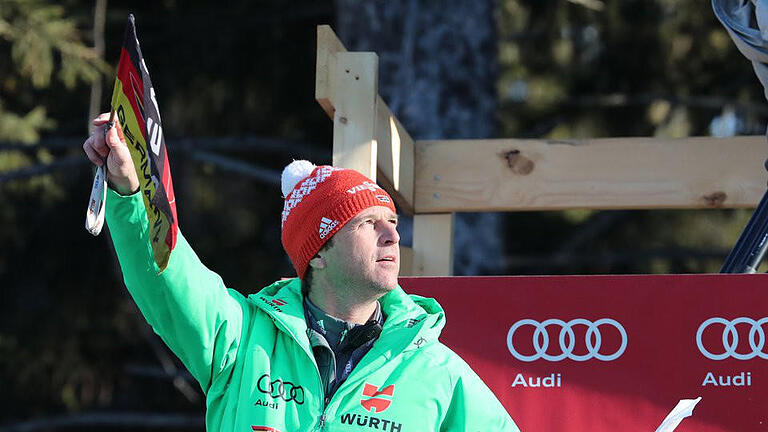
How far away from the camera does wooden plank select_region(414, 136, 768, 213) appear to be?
215 inches

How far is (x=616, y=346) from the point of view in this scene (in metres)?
4.41

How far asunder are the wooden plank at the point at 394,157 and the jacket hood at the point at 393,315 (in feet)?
3.81

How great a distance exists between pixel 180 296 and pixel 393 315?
0.63 m

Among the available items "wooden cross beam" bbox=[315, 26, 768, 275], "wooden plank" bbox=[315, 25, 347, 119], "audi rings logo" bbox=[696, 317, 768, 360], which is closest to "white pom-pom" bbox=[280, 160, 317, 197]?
"wooden plank" bbox=[315, 25, 347, 119]

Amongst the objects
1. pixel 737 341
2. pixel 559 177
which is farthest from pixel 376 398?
pixel 559 177

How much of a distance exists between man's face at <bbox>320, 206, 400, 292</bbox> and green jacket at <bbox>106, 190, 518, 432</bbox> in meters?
0.12

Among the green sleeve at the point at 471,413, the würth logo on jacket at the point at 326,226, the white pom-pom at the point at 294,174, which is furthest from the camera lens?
the white pom-pom at the point at 294,174

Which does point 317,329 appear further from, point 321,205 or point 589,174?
point 589,174

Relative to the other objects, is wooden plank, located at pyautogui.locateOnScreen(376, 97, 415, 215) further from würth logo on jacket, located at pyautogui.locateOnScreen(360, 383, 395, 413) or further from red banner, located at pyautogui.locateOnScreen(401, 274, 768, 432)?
würth logo on jacket, located at pyautogui.locateOnScreen(360, 383, 395, 413)

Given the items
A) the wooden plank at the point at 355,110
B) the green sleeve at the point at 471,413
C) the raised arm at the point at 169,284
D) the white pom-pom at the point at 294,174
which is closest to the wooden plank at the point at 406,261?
the wooden plank at the point at 355,110

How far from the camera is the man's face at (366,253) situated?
12.2ft

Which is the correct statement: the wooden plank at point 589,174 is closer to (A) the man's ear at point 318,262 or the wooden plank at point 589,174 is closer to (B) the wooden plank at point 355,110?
(B) the wooden plank at point 355,110

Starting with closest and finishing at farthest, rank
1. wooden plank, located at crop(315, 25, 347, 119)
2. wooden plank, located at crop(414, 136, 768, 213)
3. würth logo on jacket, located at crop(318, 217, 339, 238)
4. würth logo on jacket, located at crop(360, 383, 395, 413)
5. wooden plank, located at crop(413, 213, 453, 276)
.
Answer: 1. würth logo on jacket, located at crop(360, 383, 395, 413)
2. würth logo on jacket, located at crop(318, 217, 339, 238)
3. wooden plank, located at crop(315, 25, 347, 119)
4. wooden plank, located at crop(414, 136, 768, 213)
5. wooden plank, located at crop(413, 213, 453, 276)

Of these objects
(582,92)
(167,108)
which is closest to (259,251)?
(167,108)
